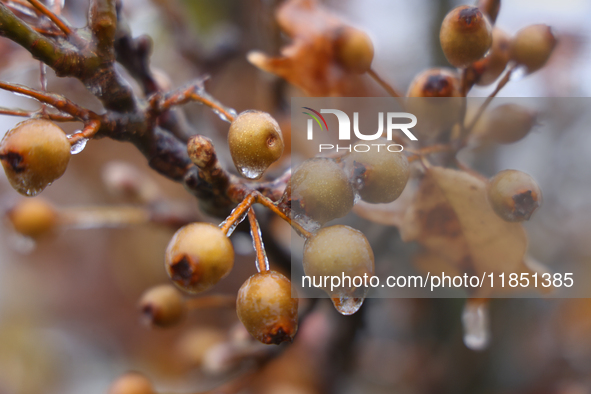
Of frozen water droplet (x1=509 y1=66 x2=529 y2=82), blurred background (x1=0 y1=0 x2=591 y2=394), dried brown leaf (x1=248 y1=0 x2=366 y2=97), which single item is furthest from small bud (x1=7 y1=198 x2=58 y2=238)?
frozen water droplet (x1=509 y1=66 x2=529 y2=82)

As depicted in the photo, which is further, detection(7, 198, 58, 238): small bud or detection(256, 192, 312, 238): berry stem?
detection(7, 198, 58, 238): small bud

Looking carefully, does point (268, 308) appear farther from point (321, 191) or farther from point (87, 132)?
point (87, 132)

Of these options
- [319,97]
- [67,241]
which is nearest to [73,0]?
[319,97]

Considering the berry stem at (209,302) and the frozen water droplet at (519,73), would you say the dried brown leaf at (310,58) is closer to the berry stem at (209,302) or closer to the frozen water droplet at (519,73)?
the frozen water droplet at (519,73)

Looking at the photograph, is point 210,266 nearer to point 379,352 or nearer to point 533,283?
point 533,283

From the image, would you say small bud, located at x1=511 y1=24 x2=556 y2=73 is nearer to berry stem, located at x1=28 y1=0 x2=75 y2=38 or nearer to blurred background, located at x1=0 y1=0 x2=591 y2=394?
blurred background, located at x1=0 y1=0 x2=591 y2=394

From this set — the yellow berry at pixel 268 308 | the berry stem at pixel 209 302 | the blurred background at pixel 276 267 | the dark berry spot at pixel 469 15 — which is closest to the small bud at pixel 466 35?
the dark berry spot at pixel 469 15
